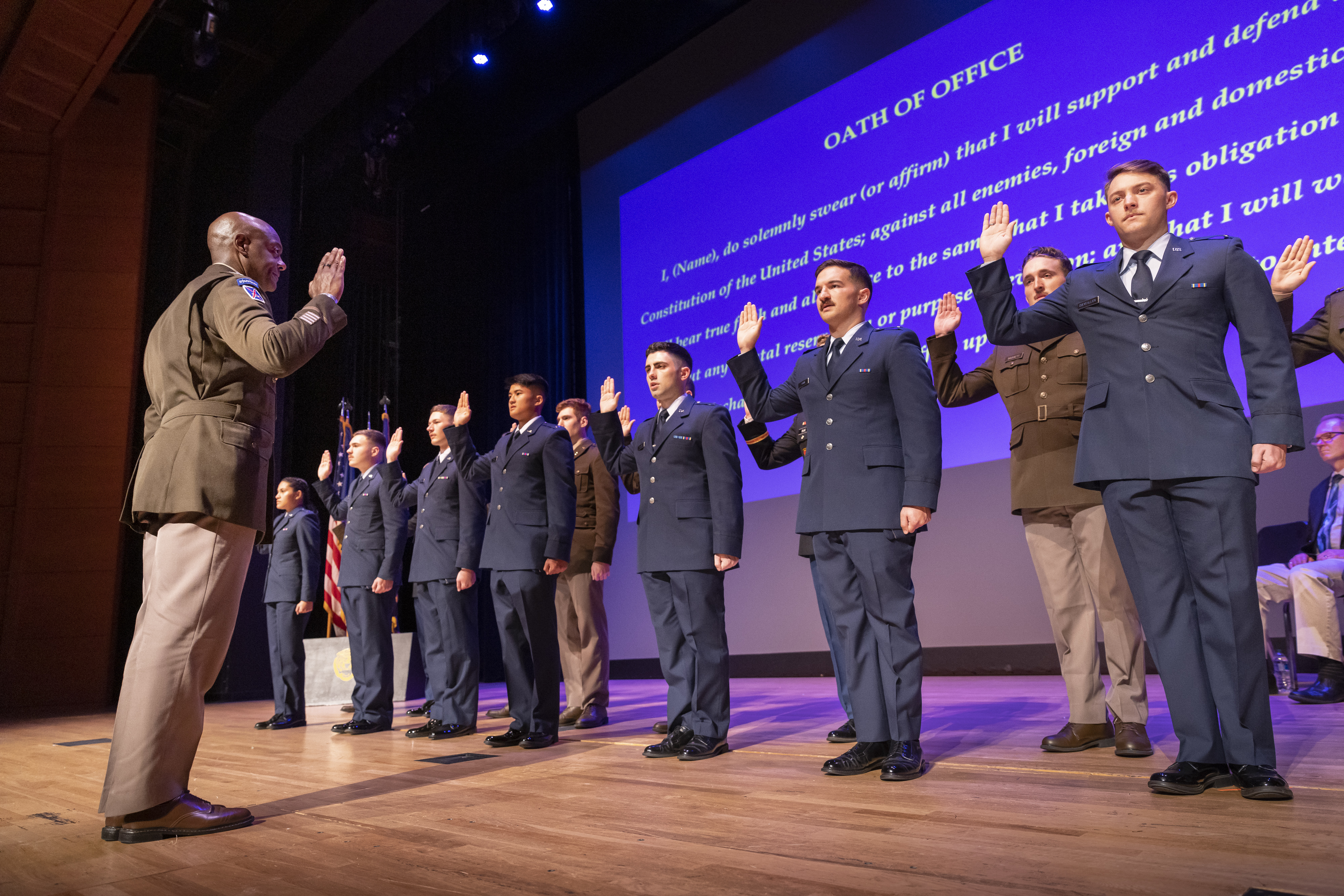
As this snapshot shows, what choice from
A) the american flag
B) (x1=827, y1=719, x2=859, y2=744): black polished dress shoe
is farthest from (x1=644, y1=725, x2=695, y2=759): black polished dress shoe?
the american flag

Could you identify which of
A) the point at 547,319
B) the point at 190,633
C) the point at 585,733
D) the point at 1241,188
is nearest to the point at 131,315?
the point at 547,319

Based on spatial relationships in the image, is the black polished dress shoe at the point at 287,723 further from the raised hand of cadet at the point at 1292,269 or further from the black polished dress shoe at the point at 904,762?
the raised hand of cadet at the point at 1292,269

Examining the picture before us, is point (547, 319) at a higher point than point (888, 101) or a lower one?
lower

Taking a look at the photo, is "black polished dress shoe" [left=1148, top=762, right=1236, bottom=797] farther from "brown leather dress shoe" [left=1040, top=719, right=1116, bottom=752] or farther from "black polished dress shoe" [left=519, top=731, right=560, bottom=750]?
"black polished dress shoe" [left=519, top=731, right=560, bottom=750]

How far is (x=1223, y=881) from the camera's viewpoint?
1267mm

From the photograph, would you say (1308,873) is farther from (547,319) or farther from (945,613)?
(547,319)

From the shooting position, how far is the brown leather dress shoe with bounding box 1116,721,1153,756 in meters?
2.36

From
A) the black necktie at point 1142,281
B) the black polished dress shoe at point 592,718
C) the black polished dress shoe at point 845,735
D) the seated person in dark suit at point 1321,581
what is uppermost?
the black necktie at point 1142,281

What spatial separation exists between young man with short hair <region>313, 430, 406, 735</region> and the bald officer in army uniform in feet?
6.76

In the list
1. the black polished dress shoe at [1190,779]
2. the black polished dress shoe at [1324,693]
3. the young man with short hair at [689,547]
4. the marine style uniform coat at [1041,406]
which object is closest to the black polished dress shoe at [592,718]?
the young man with short hair at [689,547]

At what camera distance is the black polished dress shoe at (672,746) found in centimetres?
284

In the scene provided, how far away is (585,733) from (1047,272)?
8.25 ft

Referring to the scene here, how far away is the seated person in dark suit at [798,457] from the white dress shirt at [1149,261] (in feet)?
3.04

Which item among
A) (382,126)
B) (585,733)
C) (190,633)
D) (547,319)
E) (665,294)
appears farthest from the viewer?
(547,319)
